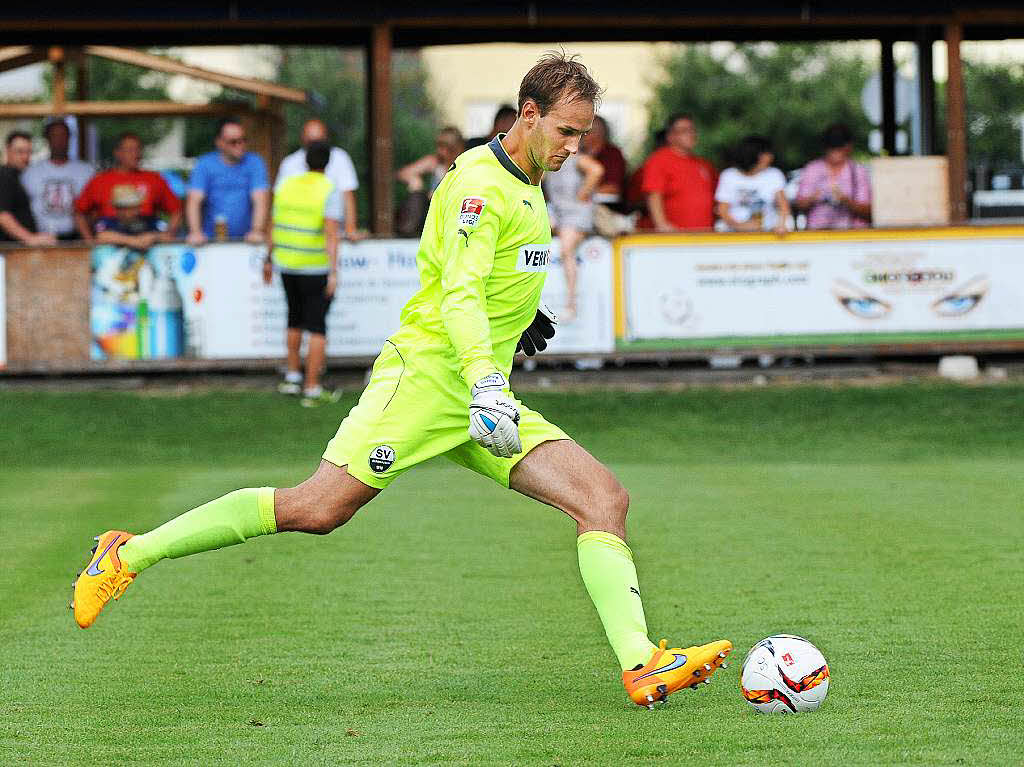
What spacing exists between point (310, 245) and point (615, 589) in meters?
11.3

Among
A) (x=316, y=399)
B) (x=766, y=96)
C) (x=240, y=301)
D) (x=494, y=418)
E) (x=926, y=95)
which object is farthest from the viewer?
(x=766, y=96)

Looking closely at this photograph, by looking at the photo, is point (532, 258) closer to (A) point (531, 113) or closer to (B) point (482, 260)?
(B) point (482, 260)

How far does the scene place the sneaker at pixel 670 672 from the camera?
17.5 ft

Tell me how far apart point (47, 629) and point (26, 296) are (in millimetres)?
10889

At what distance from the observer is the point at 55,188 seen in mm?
18250

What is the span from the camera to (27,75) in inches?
1688

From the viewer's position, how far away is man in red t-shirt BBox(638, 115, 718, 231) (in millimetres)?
17844

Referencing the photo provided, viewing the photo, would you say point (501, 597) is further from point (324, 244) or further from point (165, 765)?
point (324, 244)

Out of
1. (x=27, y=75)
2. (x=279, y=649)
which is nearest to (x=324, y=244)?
(x=279, y=649)

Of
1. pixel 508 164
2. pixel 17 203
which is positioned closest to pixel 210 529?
pixel 508 164

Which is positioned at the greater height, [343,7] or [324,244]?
[343,7]

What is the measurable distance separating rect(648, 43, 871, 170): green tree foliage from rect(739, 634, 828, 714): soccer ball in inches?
1814

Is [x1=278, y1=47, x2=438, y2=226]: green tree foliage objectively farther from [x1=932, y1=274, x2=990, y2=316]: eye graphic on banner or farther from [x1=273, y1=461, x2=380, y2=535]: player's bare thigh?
[x1=273, y1=461, x2=380, y2=535]: player's bare thigh

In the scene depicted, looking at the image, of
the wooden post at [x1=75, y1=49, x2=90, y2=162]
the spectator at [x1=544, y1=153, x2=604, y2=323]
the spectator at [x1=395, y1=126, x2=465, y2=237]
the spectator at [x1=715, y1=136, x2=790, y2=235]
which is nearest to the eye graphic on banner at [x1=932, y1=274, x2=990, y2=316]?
the spectator at [x1=715, y1=136, x2=790, y2=235]
